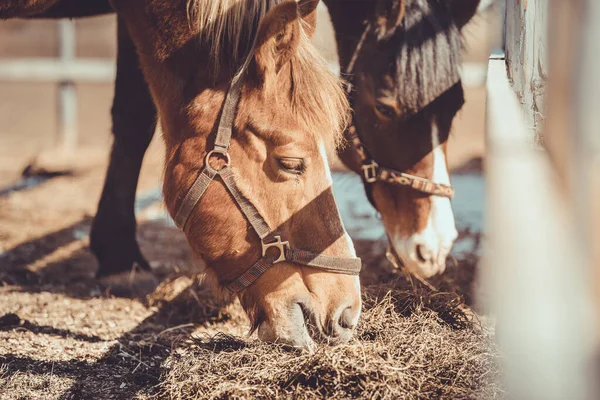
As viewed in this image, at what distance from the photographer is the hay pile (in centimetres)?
175

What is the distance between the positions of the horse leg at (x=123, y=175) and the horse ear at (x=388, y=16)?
1.22 m

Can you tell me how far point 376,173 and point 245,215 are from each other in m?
1.13

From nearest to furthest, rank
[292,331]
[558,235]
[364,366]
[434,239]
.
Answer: [558,235]
[364,366]
[292,331]
[434,239]

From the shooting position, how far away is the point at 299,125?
6.79 ft

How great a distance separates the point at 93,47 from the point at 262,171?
46.8 feet

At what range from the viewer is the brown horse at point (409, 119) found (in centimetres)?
291

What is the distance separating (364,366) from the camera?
1.79 metres

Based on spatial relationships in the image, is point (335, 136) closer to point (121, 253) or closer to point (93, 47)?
point (121, 253)

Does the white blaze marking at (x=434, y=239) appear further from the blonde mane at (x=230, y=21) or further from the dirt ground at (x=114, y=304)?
the blonde mane at (x=230, y=21)

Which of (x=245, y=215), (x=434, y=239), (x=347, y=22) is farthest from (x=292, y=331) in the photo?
(x=347, y=22)

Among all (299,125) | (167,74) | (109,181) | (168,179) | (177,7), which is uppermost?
(177,7)

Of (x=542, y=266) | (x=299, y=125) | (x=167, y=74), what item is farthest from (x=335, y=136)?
(x=542, y=266)

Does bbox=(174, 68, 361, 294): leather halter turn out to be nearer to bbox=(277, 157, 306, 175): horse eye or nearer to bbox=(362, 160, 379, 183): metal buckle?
bbox=(277, 157, 306, 175): horse eye

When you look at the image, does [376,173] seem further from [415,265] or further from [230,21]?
[230,21]
